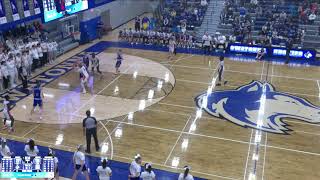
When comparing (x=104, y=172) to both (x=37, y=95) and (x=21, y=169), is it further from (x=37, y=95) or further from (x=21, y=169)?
(x=37, y=95)

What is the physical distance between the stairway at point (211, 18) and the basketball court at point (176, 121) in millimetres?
7872

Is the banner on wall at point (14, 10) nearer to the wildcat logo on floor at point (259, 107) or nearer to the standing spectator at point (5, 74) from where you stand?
the standing spectator at point (5, 74)

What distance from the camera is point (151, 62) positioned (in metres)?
24.3

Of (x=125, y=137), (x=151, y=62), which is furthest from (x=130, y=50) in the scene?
(x=125, y=137)

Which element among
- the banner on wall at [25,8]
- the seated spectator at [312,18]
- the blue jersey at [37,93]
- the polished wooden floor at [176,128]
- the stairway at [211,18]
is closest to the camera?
the polished wooden floor at [176,128]

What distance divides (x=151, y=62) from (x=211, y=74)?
4.37 meters

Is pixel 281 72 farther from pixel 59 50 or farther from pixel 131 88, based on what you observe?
pixel 59 50

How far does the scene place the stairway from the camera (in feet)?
102

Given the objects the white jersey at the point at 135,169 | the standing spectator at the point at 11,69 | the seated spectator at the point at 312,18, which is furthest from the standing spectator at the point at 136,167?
the seated spectator at the point at 312,18

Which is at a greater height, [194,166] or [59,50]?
[59,50]

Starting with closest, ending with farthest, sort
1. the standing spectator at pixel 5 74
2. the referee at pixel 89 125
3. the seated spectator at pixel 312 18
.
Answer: the referee at pixel 89 125
the standing spectator at pixel 5 74
the seated spectator at pixel 312 18

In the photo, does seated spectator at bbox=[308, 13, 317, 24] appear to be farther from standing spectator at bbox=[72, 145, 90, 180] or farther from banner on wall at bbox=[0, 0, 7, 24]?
standing spectator at bbox=[72, 145, 90, 180]

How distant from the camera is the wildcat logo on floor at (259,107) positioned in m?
16.1

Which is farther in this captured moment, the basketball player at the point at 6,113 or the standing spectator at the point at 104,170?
the basketball player at the point at 6,113
